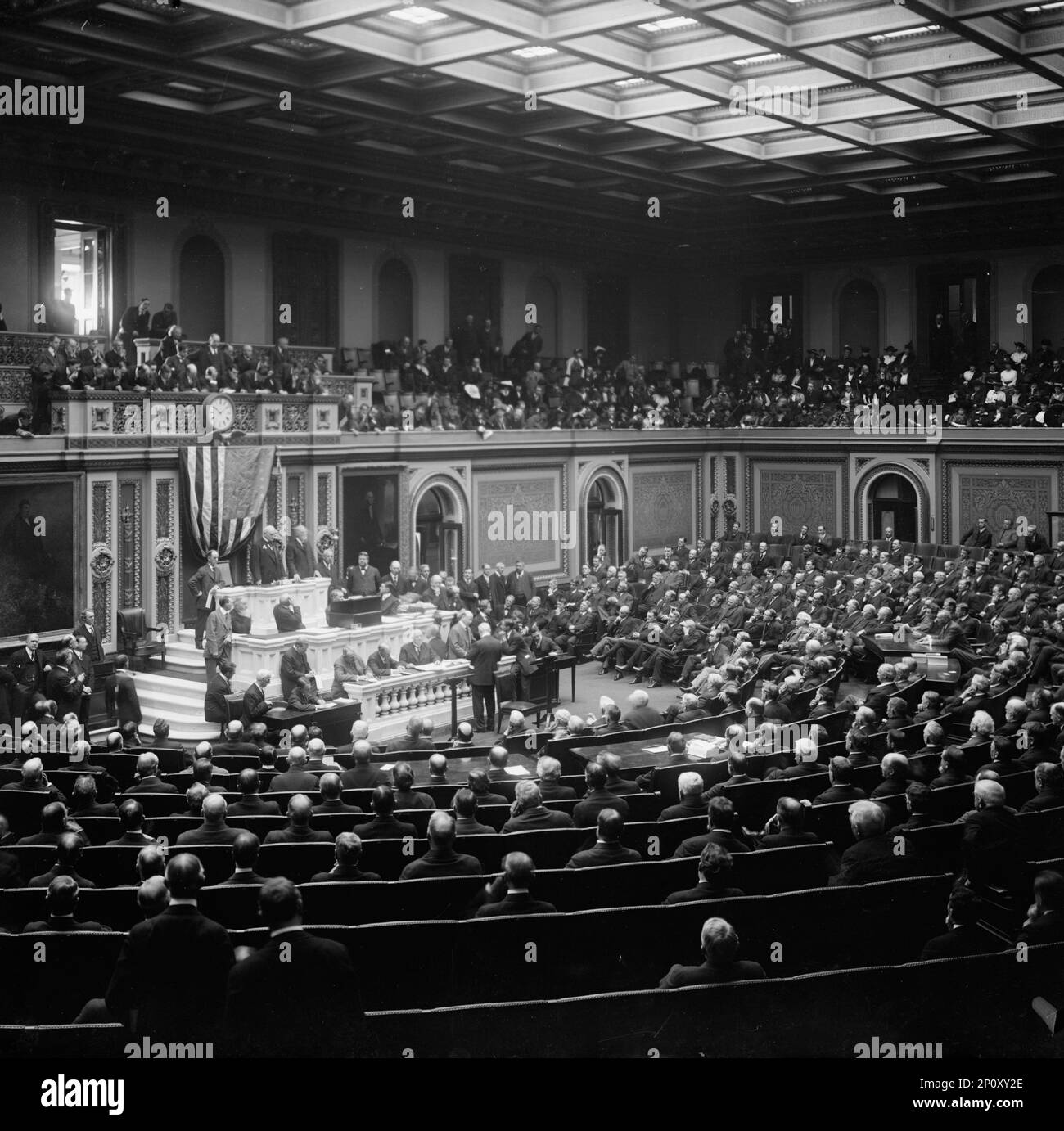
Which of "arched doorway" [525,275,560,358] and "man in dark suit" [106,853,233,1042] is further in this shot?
"arched doorway" [525,275,560,358]

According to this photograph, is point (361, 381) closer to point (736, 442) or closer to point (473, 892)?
point (736, 442)

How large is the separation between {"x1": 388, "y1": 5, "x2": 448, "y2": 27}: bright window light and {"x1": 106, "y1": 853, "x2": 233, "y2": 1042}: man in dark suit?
14.1 metres

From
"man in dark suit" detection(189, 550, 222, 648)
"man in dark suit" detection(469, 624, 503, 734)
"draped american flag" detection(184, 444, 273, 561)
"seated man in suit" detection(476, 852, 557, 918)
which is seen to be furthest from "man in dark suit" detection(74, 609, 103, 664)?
"seated man in suit" detection(476, 852, 557, 918)

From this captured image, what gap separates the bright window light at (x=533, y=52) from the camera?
731 inches

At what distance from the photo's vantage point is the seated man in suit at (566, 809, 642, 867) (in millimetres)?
6898

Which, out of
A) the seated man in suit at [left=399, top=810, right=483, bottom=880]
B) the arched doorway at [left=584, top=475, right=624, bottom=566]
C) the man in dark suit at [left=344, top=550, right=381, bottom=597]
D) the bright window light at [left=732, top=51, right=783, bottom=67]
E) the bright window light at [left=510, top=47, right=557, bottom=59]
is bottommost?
the seated man in suit at [left=399, top=810, right=483, bottom=880]

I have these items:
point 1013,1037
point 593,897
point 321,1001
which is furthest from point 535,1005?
point 1013,1037

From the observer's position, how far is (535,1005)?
5.38 metres

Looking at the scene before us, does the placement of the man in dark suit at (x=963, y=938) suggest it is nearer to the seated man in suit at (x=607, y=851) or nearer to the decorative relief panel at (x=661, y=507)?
the seated man in suit at (x=607, y=851)

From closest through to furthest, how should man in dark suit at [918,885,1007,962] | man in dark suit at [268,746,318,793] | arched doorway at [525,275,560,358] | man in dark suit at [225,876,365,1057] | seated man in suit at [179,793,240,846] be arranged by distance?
man in dark suit at [225,876,365,1057]
man in dark suit at [918,885,1007,962]
seated man in suit at [179,793,240,846]
man in dark suit at [268,746,318,793]
arched doorway at [525,275,560,358]

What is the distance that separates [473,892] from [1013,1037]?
2.78 m

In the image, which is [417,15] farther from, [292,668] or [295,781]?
[295,781]

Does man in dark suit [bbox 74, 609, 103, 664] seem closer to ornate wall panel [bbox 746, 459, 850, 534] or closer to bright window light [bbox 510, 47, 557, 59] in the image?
bright window light [bbox 510, 47, 557, 59]

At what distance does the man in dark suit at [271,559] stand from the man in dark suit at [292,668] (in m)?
3.45
